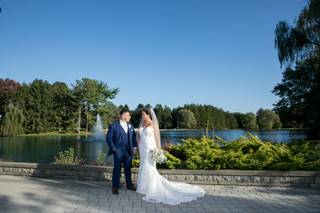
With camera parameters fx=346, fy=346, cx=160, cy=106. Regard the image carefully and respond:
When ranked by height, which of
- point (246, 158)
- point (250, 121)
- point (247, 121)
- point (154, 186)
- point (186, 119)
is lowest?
point (154, 186)

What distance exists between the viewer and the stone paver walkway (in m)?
6.00

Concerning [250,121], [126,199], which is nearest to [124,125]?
[126,199]

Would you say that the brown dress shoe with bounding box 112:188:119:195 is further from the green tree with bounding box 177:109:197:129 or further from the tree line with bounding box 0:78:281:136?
the green tree with bounding box 177:109:197:129

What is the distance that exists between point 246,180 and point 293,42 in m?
12.5

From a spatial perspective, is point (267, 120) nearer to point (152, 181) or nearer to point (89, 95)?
point (89, 95)

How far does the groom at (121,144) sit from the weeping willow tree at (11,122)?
5218 cm

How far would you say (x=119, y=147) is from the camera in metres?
7.45

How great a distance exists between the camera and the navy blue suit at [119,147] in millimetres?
7324

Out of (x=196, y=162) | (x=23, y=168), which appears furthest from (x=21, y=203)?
(x=196, y=162)

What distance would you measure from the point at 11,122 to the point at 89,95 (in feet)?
52.4

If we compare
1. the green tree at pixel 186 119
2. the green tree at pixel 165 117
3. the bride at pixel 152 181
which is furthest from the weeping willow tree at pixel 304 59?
the green tree at pixel 165 117

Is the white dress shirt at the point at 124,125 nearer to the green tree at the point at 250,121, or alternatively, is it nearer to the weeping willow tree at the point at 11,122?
the weeping willow tree at the point at 11,122


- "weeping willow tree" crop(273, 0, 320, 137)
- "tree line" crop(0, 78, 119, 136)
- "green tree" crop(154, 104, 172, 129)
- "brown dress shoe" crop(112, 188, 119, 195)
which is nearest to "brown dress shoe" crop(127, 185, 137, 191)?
"brown dress shoe" crop(112, 188, 119, 195)

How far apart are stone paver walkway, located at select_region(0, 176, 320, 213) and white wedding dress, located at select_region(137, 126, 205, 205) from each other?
213mm
